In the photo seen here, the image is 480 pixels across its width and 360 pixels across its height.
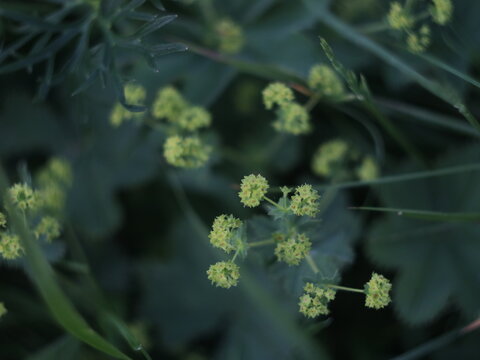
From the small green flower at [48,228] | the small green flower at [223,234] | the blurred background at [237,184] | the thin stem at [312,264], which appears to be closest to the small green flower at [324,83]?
the blurred background at [237,184]

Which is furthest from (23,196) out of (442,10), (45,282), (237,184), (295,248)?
(442,10)

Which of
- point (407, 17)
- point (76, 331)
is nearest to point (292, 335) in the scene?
point (76, 331)

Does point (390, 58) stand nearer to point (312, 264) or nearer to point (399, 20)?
point (399, 20)

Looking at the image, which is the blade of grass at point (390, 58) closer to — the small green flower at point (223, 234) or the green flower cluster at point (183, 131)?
the green flower cluster at point (183, 131)

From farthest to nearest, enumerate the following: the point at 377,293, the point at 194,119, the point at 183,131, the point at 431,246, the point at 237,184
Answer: the point at 237,184, the point at 431,246, the point at 183,131, the point at 194,119, the point at 377,293

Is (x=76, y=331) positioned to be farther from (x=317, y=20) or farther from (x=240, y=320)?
(x=317, y=20)

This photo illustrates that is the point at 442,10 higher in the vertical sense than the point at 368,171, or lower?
higher
